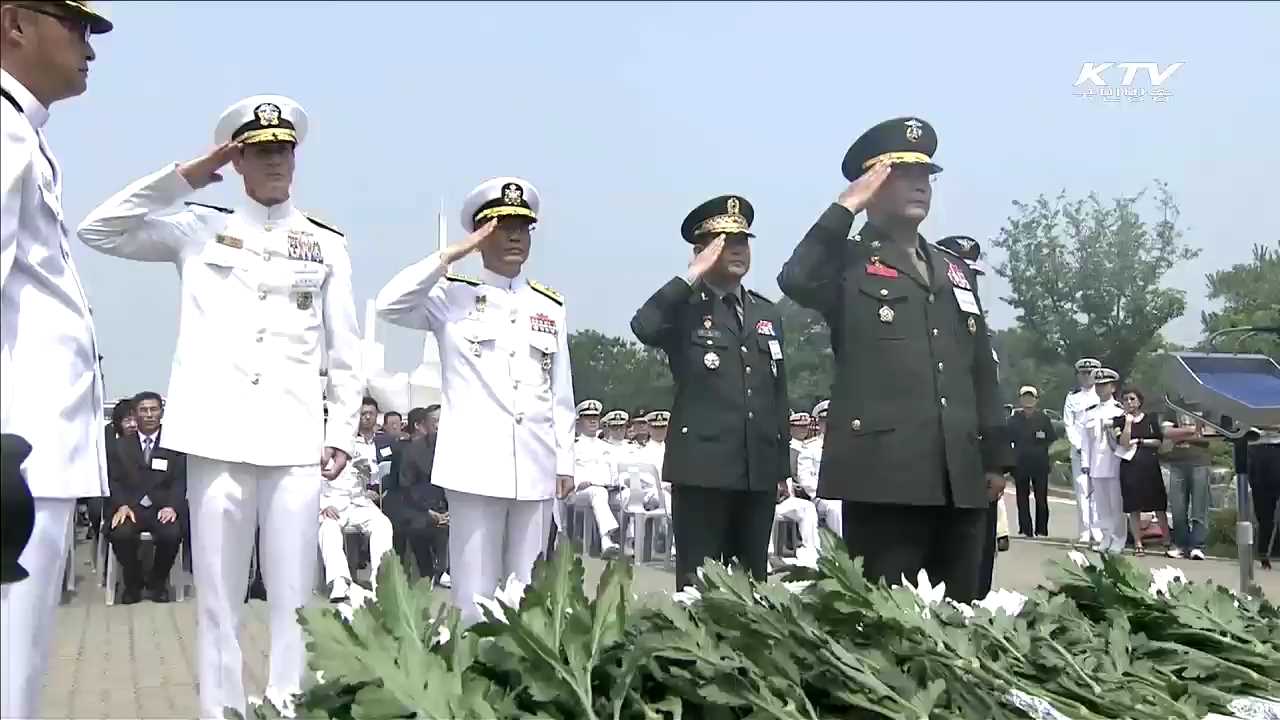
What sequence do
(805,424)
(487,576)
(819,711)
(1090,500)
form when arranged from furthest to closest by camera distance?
(1090,500) < (805,424) < (487,576) < (819,711)

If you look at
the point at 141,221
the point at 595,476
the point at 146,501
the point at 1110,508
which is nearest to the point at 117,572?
the point at 146,501

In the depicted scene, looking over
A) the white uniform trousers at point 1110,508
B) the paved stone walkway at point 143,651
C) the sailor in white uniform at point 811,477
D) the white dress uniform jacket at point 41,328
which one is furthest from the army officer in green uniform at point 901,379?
→ the white uniform trousers at point 1110,508

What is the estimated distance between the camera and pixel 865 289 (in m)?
3.77

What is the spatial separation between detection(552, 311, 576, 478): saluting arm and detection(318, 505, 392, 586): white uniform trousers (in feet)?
12.3

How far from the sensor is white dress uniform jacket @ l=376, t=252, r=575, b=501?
4.49 metres

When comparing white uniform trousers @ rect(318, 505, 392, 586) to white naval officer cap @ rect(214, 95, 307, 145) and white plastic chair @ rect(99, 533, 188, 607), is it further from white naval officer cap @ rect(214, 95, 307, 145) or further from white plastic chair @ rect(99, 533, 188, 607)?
white naval officer cap @ rect(214, 95, 307, 145)

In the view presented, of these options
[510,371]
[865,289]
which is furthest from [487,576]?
[865,289]

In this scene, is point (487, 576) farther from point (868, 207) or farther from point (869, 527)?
point (868, 207)

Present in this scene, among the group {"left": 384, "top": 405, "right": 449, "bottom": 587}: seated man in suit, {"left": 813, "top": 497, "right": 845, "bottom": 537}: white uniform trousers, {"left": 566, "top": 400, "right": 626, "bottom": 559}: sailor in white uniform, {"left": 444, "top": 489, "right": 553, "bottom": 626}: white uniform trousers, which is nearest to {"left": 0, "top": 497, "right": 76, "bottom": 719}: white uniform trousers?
{"left": 444, "top": 489, "right": 553, "bottom": 626}: white uniform trousers

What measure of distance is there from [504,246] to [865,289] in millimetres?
1387

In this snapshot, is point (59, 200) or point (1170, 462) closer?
point (59, 200)

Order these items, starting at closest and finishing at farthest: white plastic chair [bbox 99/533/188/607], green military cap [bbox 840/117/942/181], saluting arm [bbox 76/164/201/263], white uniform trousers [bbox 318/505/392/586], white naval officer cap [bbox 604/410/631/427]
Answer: saluting arm [bbox 76/164/201/263]
green military cap [bbox 840/117/942/181]
white uniform trousers [bbox 318/505/392/586]
white plastic chair [bbox 99/533/188/607]
white naval officer cap [bbox 604/410/631/427]

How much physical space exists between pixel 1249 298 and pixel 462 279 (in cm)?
275

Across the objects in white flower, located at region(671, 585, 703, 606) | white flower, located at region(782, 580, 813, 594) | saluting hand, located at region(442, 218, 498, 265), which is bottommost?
white flower, located at region(671, 585, 703, 606)
